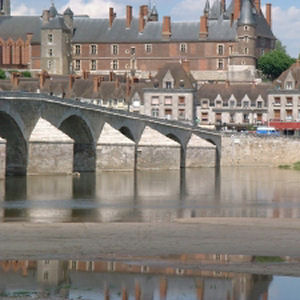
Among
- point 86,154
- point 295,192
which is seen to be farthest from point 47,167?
point 295,192

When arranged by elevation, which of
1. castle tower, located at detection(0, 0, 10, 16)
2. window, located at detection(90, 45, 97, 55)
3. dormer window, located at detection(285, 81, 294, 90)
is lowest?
dormer window, located at detection(285, 81, 294, 90)

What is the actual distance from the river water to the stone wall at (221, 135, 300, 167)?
13.5 feet

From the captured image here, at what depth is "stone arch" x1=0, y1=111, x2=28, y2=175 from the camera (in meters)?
61.0

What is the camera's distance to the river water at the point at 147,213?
24.5 m

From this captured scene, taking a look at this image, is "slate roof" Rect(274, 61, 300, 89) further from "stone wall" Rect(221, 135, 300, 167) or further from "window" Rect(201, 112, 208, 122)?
"stone wall" Rect(221, 135, 300, 167)

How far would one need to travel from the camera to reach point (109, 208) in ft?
142

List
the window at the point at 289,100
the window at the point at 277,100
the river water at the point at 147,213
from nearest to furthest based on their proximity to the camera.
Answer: the river water at the point at 147,213 < the window at the point at 289,100 < the window at the point at 277,100

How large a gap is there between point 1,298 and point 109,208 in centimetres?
2005

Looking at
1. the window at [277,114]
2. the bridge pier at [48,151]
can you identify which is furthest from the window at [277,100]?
the bridge pier at [48,151]

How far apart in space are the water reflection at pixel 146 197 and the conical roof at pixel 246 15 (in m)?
54.6

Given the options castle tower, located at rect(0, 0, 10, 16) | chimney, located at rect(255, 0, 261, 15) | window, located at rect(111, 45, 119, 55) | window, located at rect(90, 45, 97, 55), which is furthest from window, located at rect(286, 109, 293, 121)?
castle tower, located at rect(0, 0, 10, 16)

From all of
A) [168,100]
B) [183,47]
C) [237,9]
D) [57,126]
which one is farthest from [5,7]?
[57,126]

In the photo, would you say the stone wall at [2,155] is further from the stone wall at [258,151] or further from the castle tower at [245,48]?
the castle tower at [245,48]

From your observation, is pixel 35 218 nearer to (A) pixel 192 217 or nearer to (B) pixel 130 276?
(A) pixel 192 217
